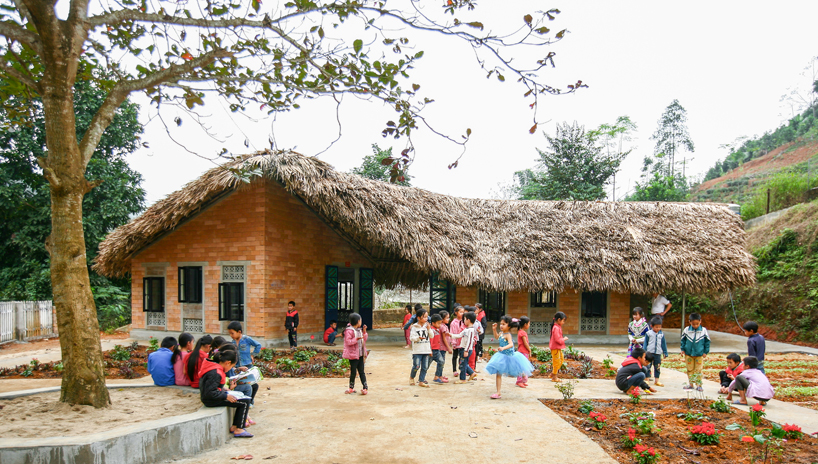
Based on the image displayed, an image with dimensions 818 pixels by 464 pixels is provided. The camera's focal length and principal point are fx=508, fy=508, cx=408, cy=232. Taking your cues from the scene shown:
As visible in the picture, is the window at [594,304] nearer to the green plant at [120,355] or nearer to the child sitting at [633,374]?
the child sitting at [633,374]

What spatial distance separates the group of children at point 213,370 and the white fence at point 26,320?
10.7m

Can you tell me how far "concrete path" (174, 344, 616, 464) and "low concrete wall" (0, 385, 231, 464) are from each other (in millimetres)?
155

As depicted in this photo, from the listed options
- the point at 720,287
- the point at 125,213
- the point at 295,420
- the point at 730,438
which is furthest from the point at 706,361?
the point at 125,213

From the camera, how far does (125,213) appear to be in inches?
749

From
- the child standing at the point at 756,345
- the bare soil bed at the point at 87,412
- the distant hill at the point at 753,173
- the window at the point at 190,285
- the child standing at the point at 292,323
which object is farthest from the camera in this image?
the distant hill at the point at 753,173

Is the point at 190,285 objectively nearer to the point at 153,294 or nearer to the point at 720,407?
the point at 153,294

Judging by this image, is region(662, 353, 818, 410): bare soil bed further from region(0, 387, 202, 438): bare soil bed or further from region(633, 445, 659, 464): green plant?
region(0, 387, 202, 438): bare soil bed

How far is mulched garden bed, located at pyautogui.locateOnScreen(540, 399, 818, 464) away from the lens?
4605mm

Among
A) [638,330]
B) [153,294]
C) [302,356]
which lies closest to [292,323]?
[302,356]

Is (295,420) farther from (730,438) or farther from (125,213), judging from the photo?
(125,213)

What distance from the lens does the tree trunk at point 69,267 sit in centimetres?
509

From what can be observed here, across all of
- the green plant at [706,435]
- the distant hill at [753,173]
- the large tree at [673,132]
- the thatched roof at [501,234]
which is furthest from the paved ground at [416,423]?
the large tree at [673,132]

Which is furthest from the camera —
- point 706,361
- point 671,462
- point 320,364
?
point 706,361

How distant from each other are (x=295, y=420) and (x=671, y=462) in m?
3.83
